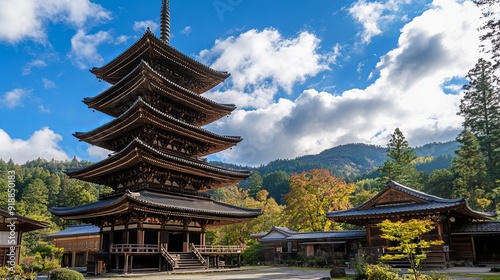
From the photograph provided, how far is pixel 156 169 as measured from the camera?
86.6 ft

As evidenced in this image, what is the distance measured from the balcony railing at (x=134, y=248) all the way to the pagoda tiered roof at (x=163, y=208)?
2132 millimetres

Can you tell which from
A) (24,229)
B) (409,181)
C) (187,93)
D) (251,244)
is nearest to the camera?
(24,229)

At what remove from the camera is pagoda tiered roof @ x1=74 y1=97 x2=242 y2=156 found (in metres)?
25.7

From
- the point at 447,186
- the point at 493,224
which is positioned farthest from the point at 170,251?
the point at 447,186

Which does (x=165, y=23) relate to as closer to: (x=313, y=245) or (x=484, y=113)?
(x=313, y=245)

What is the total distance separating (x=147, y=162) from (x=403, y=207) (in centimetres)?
1885

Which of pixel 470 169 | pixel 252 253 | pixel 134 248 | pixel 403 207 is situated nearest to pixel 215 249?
pixel 134 248

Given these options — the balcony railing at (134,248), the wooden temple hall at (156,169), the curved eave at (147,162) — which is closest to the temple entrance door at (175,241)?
the wooden temple hall at (156,169)

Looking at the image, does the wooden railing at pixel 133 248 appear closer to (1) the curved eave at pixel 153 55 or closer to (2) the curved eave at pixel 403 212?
(2) the curved eave at pixel 403 212

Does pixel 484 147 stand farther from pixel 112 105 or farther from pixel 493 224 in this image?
pixel 112 105

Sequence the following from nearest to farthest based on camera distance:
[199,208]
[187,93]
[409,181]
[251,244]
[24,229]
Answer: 1. [24,229]
2. [199,208]
3. [187,93]
4. [251,244]
5. [409,181]

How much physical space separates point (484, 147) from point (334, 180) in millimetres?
31836

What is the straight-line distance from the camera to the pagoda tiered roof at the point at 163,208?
2241 cm

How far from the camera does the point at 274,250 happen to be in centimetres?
4066
